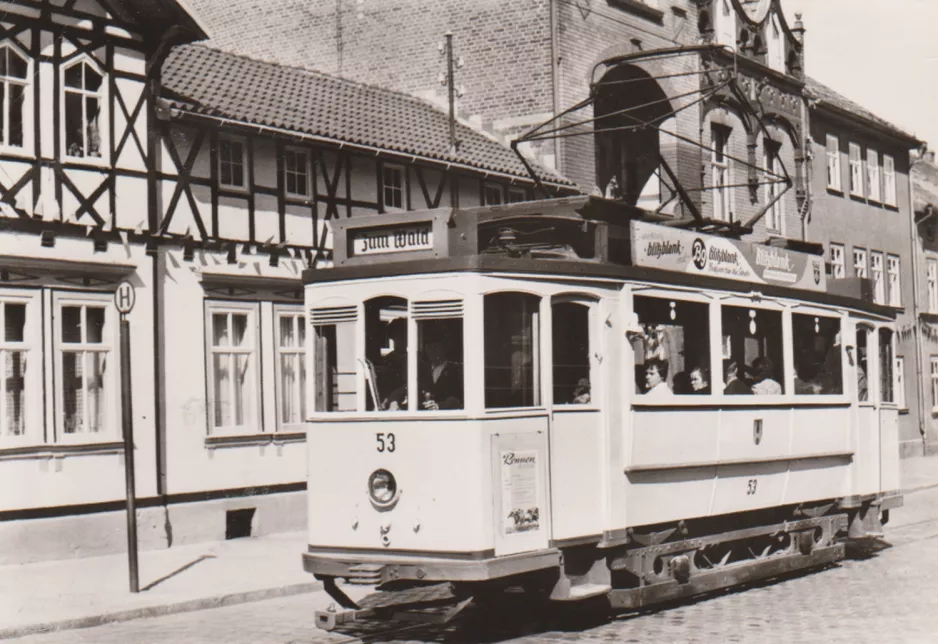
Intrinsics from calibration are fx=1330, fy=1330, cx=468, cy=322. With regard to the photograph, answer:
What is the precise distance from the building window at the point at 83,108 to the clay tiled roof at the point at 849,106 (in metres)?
22.4

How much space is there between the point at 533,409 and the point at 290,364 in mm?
9609

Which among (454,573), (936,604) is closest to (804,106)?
(936,604)

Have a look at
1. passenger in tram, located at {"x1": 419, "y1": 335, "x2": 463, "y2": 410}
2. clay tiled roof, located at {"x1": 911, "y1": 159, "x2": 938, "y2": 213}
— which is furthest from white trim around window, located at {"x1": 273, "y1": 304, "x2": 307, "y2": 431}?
clay tiled roof, located at {"x1": 911, "y1": 159, "x2": 938, "y2": 213}

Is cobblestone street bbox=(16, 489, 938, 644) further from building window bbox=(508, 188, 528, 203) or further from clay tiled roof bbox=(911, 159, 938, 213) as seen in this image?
clay tiled roof bbox=(911, 159, 938, 213)

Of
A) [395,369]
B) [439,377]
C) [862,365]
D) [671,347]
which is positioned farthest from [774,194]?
[439,377]

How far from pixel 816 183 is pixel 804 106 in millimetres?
1960

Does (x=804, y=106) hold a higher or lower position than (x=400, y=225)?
higher

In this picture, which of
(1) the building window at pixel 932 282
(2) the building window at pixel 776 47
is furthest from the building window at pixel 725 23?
(1) the building window at pixel 932 282

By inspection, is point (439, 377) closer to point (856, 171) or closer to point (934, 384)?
point (856, 171)

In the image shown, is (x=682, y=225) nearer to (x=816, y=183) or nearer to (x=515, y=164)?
(x=515, y=164)

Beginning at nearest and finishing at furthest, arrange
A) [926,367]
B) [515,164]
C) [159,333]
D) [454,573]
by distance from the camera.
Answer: [454,573]
[159,333]
[515,164]
[926,367]

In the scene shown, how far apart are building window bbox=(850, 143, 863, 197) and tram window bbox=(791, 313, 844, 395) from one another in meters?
23.5

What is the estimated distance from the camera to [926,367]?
3725cm

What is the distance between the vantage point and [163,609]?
456 inches
